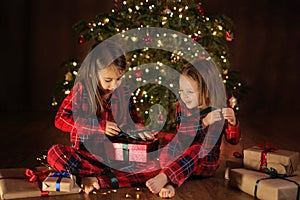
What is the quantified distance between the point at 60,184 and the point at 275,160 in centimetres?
102

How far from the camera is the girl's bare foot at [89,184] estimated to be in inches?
94.6

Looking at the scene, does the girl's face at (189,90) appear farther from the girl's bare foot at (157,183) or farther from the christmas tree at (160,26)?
the christmas tree at (160,26)

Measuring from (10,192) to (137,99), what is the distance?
1.29m

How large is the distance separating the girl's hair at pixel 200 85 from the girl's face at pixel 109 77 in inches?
13.1

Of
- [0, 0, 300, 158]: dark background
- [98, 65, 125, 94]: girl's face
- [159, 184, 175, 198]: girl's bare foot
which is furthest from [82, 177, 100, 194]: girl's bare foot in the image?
[0, 0, 300, 158]: dark background

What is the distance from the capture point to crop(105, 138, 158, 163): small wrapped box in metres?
2.55

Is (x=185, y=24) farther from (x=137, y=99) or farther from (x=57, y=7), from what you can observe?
(x=57, y=7)

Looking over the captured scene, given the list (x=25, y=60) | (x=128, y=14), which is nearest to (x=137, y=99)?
(x=128, y=14)

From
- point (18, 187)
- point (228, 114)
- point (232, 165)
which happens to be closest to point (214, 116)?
point (228, 114)

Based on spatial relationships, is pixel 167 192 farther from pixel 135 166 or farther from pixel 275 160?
pixel 275 160

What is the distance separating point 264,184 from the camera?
232cm

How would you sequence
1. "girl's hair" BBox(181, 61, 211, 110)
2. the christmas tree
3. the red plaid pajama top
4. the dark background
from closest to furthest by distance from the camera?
the red plaid pajama top, "girl's hair" BBox(181, 61, 211, 110), the christmas tree, the dark background

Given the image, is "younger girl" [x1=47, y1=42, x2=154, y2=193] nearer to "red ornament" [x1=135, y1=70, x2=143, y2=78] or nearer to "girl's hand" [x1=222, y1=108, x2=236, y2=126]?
Answer: "girl's hand" [x1=222, y1=108, x2=236, y2=126]

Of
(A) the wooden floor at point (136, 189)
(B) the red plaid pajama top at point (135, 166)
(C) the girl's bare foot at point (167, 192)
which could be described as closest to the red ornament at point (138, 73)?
(B) the red plaid pajama top at point (135, 166)
